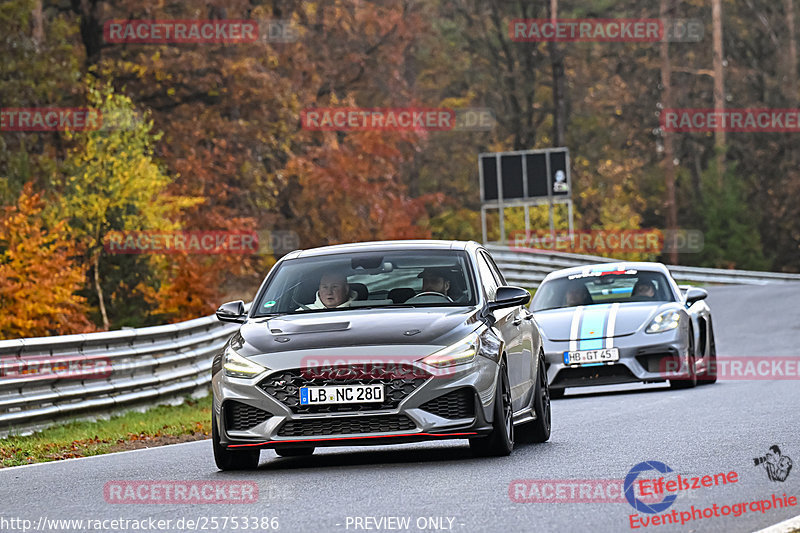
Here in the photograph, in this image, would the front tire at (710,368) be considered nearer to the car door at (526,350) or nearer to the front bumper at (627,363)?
the front bumper at (627,363)

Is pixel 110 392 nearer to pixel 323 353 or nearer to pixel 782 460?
pixel 323 353

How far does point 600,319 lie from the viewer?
18.3 metres

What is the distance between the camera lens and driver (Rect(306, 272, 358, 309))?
11.4 metres

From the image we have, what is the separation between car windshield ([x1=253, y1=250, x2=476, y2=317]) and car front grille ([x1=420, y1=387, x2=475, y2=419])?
1058 mm

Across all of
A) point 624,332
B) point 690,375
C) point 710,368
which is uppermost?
point 624,332

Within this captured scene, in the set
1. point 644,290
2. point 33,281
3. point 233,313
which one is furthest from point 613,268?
point 33,281

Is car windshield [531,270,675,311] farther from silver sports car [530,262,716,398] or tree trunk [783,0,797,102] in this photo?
tree trunk [783,0,797,102]

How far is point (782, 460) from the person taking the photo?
10.2 m

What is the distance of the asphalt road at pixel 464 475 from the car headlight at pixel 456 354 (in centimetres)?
67

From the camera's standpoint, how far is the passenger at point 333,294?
37.4 ft

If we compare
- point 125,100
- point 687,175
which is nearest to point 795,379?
point 125,100

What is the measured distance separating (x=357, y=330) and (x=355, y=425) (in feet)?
2.14

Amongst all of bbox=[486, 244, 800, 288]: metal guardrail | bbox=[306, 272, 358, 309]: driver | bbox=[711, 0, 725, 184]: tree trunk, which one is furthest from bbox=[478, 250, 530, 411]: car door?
bbox=[711, 0, 725, 184]: tree trunk

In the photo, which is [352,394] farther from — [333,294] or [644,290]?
[644,290]
